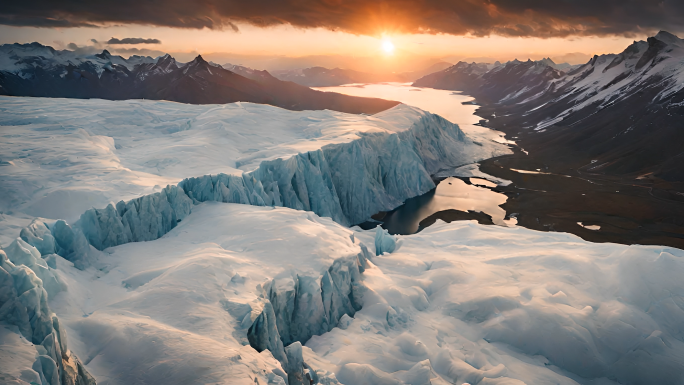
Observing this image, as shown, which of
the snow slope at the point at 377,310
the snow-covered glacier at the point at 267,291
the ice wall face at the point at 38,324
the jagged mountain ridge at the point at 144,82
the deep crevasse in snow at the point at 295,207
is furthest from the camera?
the jagged mountain ridge at the point at 144,82

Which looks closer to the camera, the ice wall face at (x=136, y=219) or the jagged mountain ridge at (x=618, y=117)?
the ice wall face at (x=136, y=219)

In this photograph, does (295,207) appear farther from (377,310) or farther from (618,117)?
(618,117)

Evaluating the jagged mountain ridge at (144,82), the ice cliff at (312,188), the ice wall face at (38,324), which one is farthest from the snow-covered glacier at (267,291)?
the jagged mountain ridge at (144,82)

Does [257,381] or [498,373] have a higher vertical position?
[257,381]

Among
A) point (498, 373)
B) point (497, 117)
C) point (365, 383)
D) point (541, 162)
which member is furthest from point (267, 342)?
point (497, 117)

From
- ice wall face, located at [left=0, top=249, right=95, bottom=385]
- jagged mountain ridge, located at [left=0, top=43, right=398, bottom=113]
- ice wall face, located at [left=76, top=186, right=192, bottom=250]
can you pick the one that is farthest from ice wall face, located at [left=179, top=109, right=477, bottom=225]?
jagged mountain ridge, located at [left=0, top=43, right=398, bottom=113]

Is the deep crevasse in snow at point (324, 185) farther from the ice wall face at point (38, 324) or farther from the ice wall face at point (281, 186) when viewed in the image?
the ice wall face at point (38, 324)

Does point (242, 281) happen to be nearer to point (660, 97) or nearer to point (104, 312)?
point (104, 312)

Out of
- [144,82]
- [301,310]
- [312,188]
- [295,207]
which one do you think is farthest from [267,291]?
[144,82]
